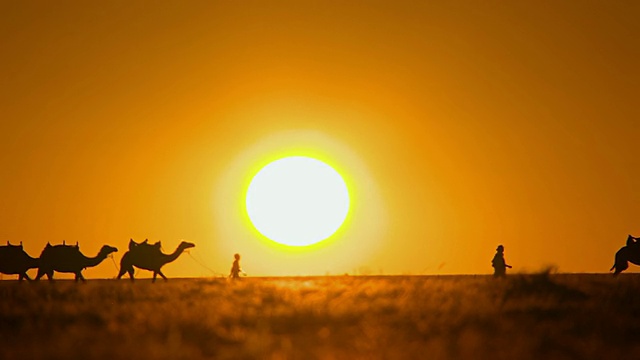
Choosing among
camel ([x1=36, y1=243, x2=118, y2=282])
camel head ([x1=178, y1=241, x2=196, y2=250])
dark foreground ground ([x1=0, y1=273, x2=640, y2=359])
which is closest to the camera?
Answer: dark foreground ground ([x1=0, y1=273, x2=640, y2=359])

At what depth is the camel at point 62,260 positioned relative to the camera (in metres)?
30.9

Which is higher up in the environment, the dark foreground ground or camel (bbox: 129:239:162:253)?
Result: camel (bbox: 129:239:162:253)

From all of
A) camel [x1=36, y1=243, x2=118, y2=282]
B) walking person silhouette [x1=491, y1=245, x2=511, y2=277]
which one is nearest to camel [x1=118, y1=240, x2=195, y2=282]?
camel [x1=36, y1=243, x2=118, y2=282]

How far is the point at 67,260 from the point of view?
1230 inches

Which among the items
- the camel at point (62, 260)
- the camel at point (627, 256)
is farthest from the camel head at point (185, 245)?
the camel at point (627, 256)

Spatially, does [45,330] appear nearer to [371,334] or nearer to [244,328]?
[244,328]

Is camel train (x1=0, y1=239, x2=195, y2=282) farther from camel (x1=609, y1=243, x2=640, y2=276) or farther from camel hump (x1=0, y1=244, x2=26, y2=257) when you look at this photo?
camel (x1=609, y1=243, x2=640, y2=276)

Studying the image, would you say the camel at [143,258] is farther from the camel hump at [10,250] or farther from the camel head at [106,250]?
the camel hump at [10,250]

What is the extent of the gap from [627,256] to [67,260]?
16.2 metres

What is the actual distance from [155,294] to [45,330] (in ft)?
28.1

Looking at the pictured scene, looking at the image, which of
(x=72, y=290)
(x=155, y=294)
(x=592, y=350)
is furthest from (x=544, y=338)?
(x=72, y=290)

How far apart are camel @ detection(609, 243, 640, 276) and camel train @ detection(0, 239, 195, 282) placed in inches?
533

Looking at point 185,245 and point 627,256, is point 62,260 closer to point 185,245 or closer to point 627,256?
point 185,245

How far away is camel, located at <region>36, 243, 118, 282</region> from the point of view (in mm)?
30859
